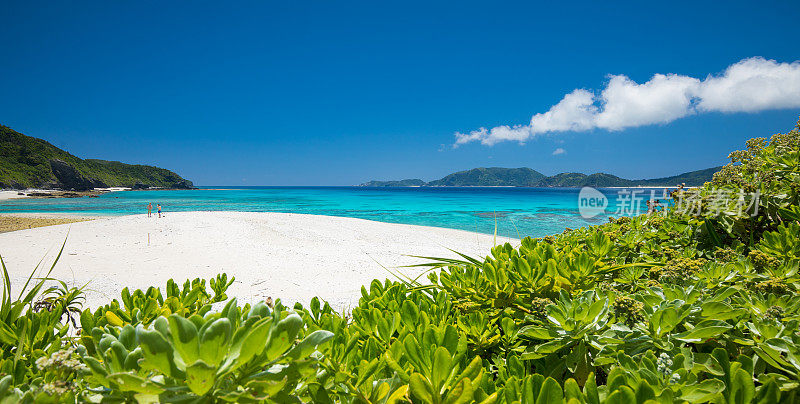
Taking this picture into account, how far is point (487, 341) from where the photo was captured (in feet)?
3.13

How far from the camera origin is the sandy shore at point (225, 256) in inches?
268

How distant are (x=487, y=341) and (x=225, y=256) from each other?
10023mm

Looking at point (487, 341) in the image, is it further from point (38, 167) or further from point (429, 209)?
point (38, 167)

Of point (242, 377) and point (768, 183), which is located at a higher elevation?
point (768, 183)

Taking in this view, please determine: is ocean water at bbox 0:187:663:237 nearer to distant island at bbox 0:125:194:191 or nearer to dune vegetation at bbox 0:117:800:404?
dune vegetation at bbox 0:117:800:404

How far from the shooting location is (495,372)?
95 cm

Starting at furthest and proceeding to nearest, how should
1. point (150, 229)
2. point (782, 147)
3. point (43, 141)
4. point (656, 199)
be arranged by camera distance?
point (43, 141)
point (150, 229)
point (656, 199)
point (782, 147)

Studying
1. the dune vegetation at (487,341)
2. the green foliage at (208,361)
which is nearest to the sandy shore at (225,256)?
the dune vegetation at (487,341)

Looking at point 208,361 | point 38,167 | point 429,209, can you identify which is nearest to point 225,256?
point 208,361

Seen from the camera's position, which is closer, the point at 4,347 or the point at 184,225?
the point at 4,347

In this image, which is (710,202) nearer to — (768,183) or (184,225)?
(768,183)

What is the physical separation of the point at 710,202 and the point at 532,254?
3.77 feet

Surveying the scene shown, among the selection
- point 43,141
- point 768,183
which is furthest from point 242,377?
point 43,141

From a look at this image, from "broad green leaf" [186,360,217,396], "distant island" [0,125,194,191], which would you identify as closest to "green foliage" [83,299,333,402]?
"broad green leaf" [186,360,217,396]
